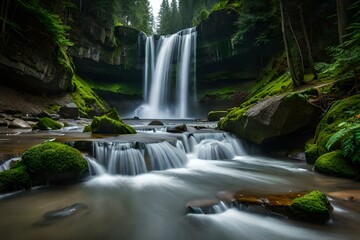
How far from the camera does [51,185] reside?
462 cm

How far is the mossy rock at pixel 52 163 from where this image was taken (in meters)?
4.54

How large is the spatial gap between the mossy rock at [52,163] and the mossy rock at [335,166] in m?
5.63

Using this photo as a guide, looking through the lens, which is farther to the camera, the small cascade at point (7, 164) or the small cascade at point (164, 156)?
the small cascade at point (164, 156)

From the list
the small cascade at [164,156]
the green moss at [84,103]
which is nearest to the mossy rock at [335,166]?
the small cascade at [164,156]

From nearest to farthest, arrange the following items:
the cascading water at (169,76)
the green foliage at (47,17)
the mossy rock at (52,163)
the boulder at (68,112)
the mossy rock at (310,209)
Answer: the mossy rock at (310,209), the mossy rock at (52,163), the green foliage at (47,17), the boulder at (68,112), the cascading water at (169,76)

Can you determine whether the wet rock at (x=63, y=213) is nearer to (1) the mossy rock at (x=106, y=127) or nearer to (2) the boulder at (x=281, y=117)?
(1) the mossy rock at (x=106, y=127)

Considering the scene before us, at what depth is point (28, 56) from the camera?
16.3 meters

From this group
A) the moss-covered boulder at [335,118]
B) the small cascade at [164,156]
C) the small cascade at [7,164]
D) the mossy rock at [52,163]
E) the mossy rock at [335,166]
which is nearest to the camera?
the mossy rock at [52,163]

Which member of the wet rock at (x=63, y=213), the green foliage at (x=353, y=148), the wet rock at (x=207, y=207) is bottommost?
the wet rock at (x=63, y=213)

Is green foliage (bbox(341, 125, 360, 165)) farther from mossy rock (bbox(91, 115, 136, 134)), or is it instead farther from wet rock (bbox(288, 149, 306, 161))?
mossy rock (bbox(91, 115, 136, 134))

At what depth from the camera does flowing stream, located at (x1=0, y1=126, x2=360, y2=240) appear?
3066mm

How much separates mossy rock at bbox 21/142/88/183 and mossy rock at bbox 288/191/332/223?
4.19 metres

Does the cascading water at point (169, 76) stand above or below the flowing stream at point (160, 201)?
above

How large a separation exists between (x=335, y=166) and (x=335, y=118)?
1.76 metres
